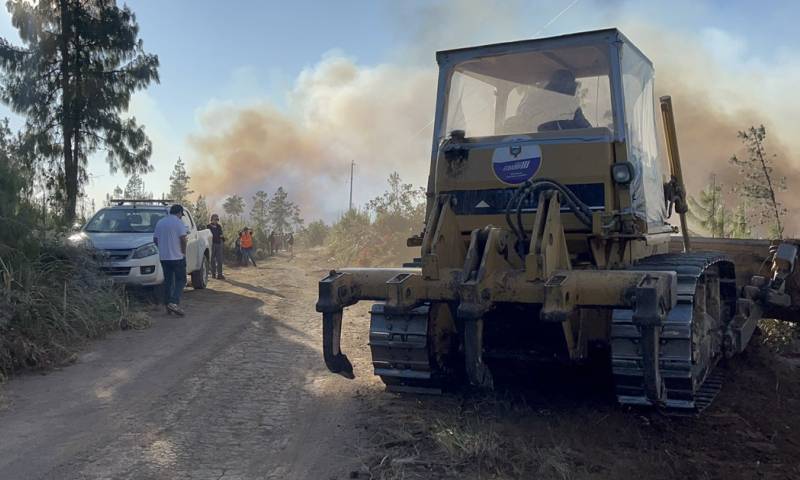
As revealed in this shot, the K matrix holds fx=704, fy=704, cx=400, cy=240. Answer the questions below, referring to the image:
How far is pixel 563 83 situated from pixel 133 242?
8.15 meters

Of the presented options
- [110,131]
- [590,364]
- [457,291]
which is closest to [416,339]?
[457,291]

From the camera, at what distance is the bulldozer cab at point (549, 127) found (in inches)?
219

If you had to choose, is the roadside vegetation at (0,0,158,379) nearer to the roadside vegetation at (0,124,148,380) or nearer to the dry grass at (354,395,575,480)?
the roadside vegetation at (0,124,148,380)

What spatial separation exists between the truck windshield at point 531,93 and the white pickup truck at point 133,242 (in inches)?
266

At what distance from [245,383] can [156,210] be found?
7.51 metres

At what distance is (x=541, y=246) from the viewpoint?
4.88 m

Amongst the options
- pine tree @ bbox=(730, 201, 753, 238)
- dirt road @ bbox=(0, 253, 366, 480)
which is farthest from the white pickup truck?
pine tree @ bbox=(730, 201, 753, 238)

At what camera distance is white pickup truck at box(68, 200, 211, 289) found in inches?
447

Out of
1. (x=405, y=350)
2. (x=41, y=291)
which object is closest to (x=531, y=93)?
(x=405, y=350)

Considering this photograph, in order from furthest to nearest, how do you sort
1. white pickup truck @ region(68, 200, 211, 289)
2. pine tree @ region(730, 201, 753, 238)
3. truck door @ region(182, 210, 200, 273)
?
1. pine tree @ region(730, 201, 753, 238)
2. truck door @ region(182, 210, 200, 273)
3. white pickup truck @ region(68, 200, 211, 289)

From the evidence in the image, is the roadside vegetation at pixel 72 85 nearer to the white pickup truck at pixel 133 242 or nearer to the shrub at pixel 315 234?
the white pickup truck at pixel 133 242

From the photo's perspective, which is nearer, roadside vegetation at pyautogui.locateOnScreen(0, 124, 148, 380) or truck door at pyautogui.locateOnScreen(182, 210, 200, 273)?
roadside vegetation at pyautogui.locateOnScreen(0, 124, 148, 380)

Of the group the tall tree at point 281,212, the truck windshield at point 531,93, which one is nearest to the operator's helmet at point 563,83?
the truck windshield at point 531,93

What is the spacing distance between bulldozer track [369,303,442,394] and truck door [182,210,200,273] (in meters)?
8.56
